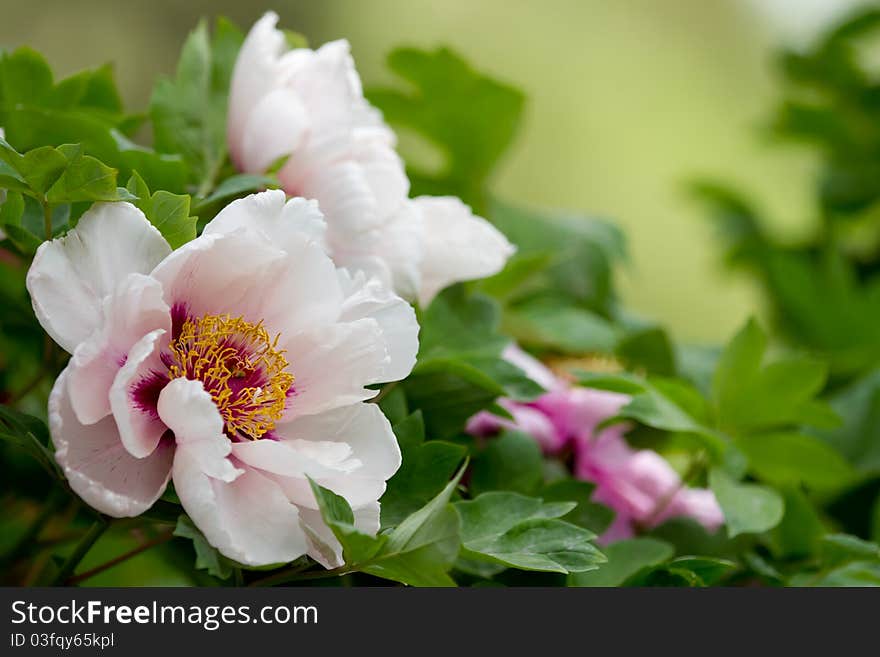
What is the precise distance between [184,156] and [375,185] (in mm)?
73

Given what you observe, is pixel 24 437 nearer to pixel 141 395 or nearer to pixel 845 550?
pixel 141 395

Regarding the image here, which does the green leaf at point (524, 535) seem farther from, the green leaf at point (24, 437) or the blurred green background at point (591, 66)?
the blurred green background at point (591, 66)

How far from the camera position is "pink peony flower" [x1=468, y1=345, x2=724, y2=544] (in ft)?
1.45

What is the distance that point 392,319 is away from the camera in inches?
11.5

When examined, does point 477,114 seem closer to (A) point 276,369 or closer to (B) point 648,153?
(A) point 276,369

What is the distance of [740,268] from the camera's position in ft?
2.67

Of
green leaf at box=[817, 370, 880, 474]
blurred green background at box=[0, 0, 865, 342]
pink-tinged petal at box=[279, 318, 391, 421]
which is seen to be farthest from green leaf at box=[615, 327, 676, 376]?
blurred green background at box=[0, 0, 865, 342]

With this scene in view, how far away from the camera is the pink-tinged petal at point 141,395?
0.25m

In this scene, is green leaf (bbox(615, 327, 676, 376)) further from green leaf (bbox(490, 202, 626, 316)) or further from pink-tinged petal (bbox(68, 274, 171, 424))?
pink-tinged petal (bbox(68, 274, 171, 424))

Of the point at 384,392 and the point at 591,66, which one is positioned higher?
the point at 384,392

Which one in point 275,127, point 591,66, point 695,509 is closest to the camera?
point 275,127

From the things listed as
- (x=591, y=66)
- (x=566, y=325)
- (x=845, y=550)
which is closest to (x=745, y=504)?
(x=845, y=550)

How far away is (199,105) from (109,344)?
15cm

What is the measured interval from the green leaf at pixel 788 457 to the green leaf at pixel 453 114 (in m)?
0.17
